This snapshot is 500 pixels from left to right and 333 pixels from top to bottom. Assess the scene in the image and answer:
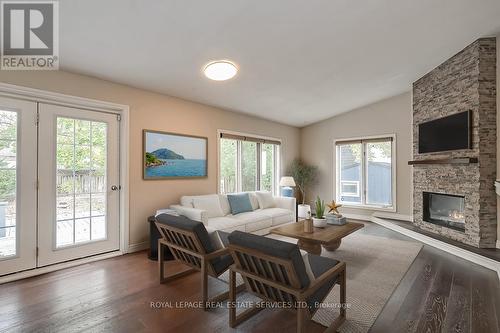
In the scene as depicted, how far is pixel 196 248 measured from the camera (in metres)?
2.40

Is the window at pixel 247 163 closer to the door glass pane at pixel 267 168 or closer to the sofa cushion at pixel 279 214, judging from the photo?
the door glass pane at pixel 267 168

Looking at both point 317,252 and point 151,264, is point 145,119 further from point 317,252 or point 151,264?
point 317,252

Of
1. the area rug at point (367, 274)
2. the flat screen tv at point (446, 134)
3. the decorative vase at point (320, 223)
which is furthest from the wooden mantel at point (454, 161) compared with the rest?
the decorative vase at point (320, 223)

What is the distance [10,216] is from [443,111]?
6.44 metres

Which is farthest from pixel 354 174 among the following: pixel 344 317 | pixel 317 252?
pixel 344 317

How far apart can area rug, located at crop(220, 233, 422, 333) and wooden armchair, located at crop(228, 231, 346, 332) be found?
16cm

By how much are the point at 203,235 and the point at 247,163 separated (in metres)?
3.71

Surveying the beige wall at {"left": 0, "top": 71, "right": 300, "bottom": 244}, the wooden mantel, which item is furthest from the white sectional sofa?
the wooden mantel

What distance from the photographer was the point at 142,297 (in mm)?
2477

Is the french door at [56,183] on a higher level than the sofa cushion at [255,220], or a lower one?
higher

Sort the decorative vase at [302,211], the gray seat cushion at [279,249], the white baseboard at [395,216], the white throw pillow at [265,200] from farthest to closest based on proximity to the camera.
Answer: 1. the decorative vase at [302,211]
2. the white baseboard at [395,216]
3. the white throw pillow at [265,200]
4. the gray seat cushion at [279,249]

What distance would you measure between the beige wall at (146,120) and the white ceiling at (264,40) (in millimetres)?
180

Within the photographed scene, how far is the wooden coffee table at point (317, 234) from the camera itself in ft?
10.4

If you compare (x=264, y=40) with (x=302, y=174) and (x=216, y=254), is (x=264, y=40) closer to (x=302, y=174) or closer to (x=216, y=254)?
(x=216, y=254)
